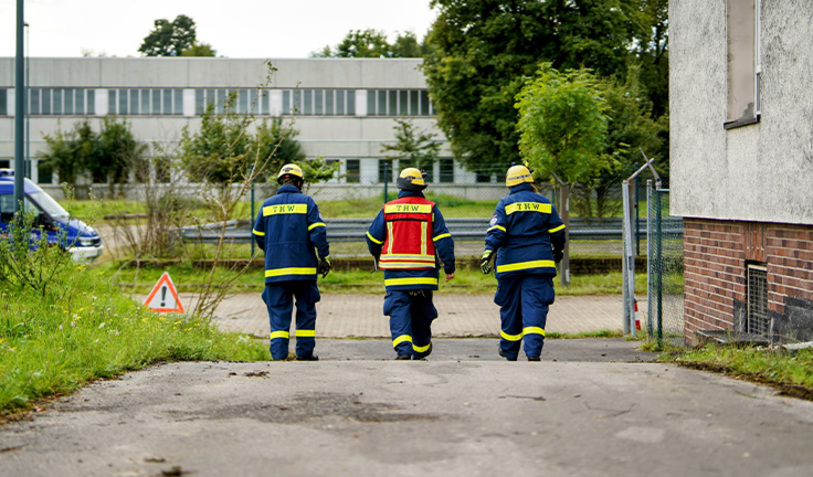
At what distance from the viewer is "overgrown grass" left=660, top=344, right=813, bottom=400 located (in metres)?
5.59

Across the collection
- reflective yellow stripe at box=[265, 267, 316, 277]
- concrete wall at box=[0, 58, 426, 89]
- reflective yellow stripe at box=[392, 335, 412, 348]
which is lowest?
reflective yellow stripe at box=[392, 335, 412, 348]

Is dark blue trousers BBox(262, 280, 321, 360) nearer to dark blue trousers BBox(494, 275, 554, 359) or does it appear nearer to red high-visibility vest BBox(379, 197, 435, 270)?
red high-visibility vest BBox(379, 197, 435, 270)

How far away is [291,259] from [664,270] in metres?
4.47

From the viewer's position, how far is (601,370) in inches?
254

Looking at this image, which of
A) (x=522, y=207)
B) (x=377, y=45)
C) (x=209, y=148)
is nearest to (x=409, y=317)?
(x=522, y=207)

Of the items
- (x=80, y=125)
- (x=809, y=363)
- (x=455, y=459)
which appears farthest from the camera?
(x=80, y=125)

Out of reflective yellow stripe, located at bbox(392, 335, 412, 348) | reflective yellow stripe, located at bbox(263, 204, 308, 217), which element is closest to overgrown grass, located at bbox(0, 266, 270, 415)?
reflective yellow stripe, located at bbox(263, 204, 308, 217)

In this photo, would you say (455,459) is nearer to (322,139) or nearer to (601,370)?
(601,370)

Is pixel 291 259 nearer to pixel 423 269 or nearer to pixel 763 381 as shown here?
pixel 423 269

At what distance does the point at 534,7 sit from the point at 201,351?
27425 millimetres

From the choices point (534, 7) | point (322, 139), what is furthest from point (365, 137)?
point (534, 7)

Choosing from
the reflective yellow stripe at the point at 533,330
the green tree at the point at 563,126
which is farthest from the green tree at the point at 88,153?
the reflective yellow stripe at the point at 533,330

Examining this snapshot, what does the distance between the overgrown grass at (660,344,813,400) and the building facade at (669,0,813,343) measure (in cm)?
63

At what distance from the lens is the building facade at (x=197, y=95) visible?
5012 centimetres
